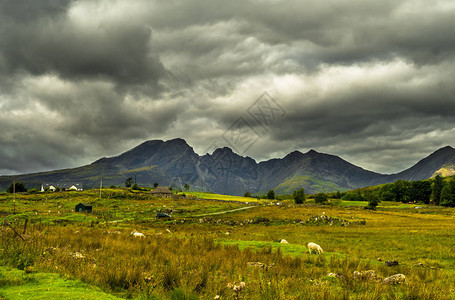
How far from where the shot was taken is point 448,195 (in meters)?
123

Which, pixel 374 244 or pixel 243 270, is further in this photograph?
pixel 374 244

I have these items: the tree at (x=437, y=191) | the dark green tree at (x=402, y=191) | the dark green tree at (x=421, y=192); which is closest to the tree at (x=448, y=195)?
the tree at (x=437, y=191)

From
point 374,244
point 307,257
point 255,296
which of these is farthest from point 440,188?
point 255,296

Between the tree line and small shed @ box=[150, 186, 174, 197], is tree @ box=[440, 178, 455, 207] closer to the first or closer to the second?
the tree line

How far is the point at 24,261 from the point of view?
30.8 feet

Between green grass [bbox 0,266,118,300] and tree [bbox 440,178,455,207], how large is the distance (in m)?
159

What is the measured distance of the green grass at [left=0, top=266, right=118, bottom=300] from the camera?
6.00m

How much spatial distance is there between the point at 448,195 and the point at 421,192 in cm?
3227

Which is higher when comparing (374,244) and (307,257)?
(307,257)

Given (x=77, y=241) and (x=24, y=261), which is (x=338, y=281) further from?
(x=77, y=241)

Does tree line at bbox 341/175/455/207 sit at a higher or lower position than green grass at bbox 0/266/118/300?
lower

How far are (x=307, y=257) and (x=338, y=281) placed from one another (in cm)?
543

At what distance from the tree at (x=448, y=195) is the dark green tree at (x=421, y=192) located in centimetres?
2681

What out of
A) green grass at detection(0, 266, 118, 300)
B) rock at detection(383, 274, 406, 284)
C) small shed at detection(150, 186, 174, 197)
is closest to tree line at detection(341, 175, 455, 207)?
small shed at detection(150, 186, 174, 197)
